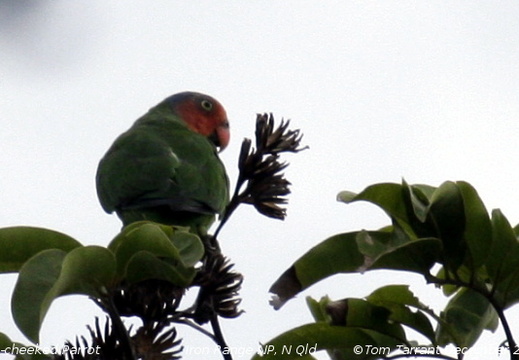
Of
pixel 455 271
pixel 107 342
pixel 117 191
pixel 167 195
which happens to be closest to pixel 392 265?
pixel 455 271

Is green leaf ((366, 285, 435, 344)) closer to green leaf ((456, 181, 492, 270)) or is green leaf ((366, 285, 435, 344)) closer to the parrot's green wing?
green leaf ((456, 181, 492, 270))

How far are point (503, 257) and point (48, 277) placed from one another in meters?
0.86

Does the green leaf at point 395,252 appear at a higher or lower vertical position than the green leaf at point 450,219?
lower

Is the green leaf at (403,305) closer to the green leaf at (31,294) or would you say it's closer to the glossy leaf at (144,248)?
the glossy leaf at (144,248)

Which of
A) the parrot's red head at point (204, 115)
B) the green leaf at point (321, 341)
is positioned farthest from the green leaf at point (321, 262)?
the parrot's red head at point (204, 115)

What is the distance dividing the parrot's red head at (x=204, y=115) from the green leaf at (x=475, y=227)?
2984 millimetres

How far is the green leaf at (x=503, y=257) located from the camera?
1.62 m

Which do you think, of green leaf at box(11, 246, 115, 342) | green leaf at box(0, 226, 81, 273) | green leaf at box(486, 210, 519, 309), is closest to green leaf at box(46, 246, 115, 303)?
green leaf at box(11, 246, 115, 342)

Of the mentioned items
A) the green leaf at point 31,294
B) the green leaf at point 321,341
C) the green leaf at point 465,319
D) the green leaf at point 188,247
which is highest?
the green leaf at point 188,247

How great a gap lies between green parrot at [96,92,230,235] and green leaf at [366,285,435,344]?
1.50 m

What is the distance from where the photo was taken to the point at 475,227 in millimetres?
1641

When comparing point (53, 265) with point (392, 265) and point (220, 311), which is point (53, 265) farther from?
point (392, 265)

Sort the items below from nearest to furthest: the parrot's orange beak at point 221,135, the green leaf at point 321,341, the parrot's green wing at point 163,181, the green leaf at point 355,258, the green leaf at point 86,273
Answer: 1. the green leaf at point 86,273
2. the green leaf at point 355,258
3. the green leaf at point 321,341
4. the parrot's green wing at point 163,181
5. the parrot's orange beak at point 221,135

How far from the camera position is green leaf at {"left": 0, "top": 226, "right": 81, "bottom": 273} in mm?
1592
